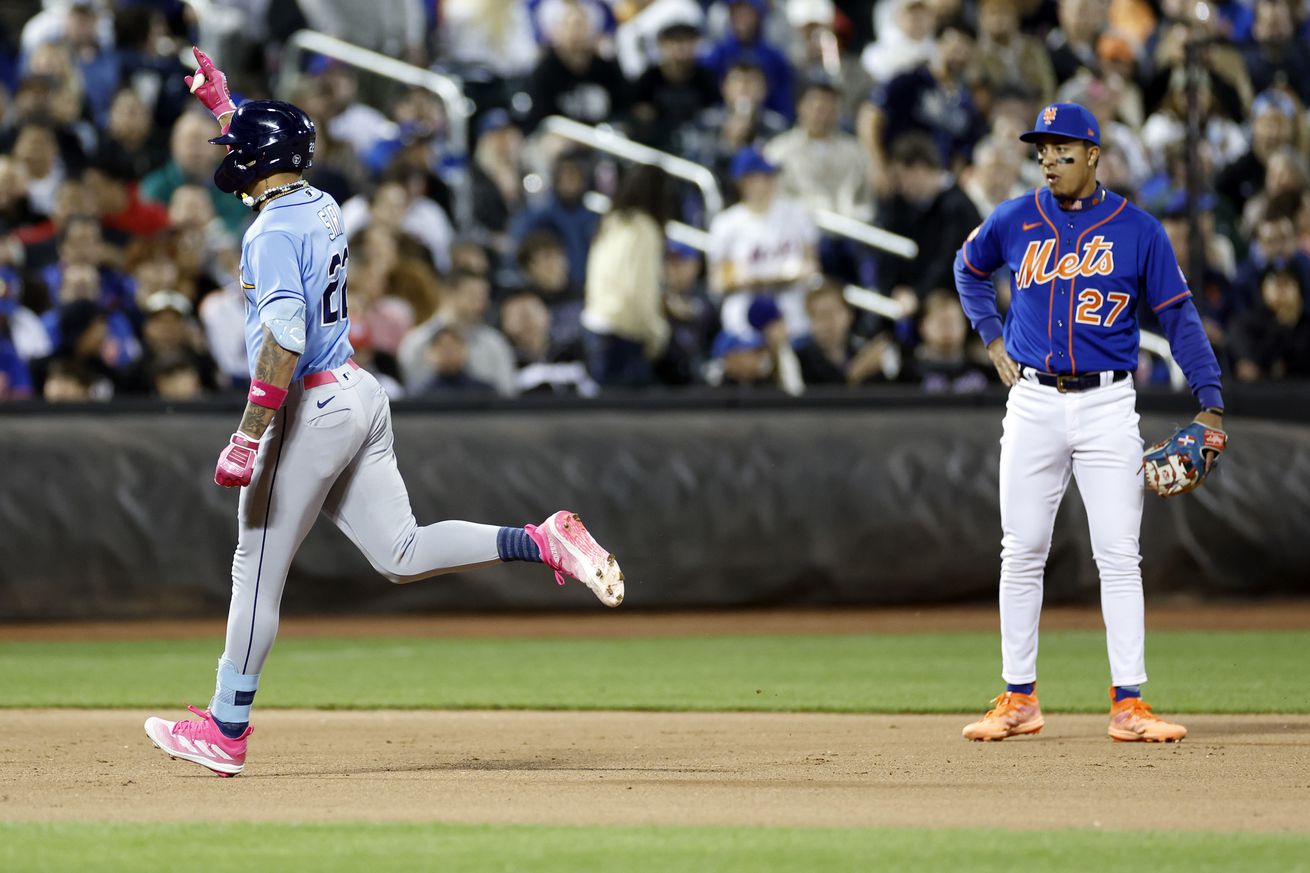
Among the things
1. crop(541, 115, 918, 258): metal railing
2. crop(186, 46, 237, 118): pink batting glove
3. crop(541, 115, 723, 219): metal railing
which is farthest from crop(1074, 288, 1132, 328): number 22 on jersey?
crop(541, 115, 723, 219): metal railing

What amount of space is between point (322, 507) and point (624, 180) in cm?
791

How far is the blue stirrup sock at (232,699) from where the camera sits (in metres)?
6.10

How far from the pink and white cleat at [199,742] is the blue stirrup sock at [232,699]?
27 mm

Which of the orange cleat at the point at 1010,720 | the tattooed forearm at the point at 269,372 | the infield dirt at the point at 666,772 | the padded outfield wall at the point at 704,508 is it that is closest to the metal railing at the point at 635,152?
the padded outfield wall at the point at 704,508

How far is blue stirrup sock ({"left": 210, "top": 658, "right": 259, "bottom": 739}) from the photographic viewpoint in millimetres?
6102

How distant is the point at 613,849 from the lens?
16.0 feet

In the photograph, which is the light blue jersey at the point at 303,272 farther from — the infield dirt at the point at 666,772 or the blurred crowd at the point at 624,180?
the blurred crowd at the point at 624,180

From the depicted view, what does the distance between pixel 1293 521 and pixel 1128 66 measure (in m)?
4.73

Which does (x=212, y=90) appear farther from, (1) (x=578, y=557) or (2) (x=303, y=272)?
(1) (x=578, y=557)

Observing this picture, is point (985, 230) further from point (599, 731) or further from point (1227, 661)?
point (1227, 661)

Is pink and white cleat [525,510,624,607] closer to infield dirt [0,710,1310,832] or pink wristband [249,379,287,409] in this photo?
infield dirt [0,710,1310,832]

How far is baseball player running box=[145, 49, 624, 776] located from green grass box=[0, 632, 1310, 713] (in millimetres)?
2425

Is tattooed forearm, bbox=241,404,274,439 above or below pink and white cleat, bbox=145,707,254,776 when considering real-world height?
above

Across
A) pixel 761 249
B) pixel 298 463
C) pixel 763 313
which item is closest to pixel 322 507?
pixel 298 463
